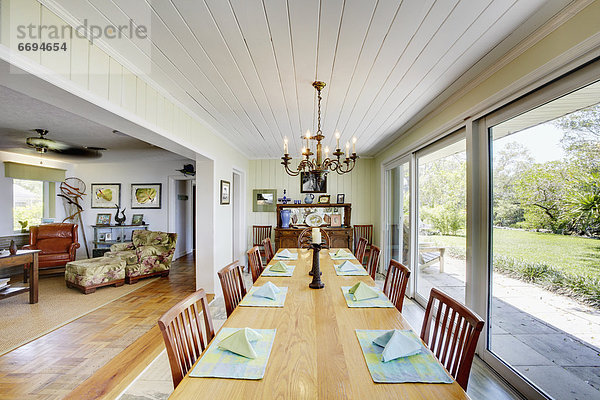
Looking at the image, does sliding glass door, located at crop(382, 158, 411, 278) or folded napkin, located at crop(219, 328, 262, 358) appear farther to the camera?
sliding glass door, located at crop(382, 158, 411, 278)

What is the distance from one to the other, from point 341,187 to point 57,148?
5.33m

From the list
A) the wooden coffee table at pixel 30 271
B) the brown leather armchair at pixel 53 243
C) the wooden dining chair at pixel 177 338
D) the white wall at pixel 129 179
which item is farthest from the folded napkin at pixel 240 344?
the white wall at pixel 129 179

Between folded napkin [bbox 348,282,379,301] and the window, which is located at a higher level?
the window

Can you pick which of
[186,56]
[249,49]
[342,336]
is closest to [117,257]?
[186,56]

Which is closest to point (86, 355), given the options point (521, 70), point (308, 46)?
point (308, 46)

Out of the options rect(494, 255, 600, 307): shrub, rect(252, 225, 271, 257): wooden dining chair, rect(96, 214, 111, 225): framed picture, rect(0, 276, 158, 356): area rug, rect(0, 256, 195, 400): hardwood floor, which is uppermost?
rect(96, 214, 111, 225): framed picture

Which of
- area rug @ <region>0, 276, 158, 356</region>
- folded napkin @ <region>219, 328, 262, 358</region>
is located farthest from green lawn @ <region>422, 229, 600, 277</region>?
area rug @ <region>0, 276, 158, 356</region>

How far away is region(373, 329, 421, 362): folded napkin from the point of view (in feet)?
3.39

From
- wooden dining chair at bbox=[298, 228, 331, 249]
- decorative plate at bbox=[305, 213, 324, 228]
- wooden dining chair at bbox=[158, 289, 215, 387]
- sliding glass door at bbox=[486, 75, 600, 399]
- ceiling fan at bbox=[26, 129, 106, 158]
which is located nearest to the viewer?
wooden dining chair at bbox=[158, 289, 215, 387]

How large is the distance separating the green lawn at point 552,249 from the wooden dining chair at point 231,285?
2.06 metres

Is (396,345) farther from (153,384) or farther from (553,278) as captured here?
(153,384)

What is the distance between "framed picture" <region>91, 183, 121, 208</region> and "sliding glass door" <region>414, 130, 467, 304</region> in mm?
6858

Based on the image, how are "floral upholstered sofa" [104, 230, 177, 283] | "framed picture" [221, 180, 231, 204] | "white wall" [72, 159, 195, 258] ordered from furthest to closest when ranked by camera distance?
"white wall" [72, 159, 195, 258], "floral upholstered sofa" [104, 230, 177, 283], "framed picture" [221, 180, 231, 204]

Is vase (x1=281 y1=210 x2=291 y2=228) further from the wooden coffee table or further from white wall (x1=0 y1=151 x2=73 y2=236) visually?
white wall (x1=0 y1=151 x2=73 y2=236)
